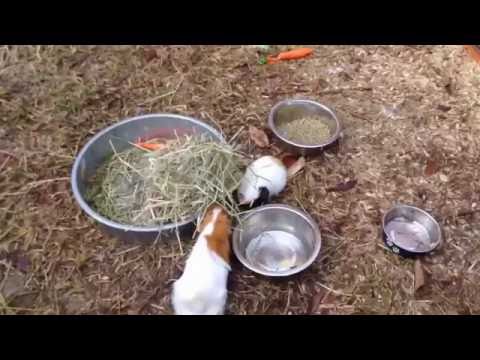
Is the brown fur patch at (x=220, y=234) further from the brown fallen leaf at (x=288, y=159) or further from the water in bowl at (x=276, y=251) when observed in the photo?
the brown fallen leaf at (x=288, y=159)

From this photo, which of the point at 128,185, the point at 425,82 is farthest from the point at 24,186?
the point at 425,82

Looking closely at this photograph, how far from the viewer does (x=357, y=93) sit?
136 inches

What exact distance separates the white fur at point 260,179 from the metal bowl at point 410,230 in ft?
2.04

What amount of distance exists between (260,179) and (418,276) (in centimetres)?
95

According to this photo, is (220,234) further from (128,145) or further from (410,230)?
(410,230)

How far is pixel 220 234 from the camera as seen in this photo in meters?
2.27

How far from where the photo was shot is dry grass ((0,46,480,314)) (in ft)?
7.71

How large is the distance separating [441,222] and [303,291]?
3.17 ft

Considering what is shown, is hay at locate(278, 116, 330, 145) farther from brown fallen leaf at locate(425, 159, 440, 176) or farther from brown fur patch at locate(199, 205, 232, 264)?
brown fur patch at locate(199, 205, 232, 264)

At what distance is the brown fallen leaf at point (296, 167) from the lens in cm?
287

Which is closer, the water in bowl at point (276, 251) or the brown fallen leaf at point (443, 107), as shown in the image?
the water in bowl at point (276, 251)

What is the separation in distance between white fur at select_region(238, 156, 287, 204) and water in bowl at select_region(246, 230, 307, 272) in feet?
0.74

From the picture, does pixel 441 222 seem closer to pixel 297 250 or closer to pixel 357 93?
pixel 297 250

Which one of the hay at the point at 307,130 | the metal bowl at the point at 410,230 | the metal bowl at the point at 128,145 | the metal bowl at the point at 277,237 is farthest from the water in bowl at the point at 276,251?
the hay at the point at 307,130
